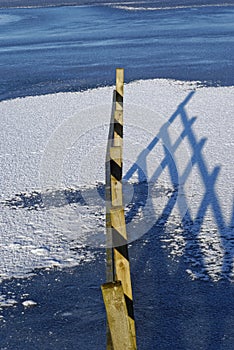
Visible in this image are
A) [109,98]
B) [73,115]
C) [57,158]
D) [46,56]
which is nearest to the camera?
[57,158]

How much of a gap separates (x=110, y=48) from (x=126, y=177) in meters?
12.6

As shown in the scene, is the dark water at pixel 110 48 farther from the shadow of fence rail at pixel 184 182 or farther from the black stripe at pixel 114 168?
the black stripe at pixel 114 168

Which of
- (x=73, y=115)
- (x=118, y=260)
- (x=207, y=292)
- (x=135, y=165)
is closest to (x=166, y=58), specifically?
(x=73, y=115)

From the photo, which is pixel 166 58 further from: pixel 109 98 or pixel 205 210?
pixel 205 210

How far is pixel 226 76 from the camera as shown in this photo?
1562 cm

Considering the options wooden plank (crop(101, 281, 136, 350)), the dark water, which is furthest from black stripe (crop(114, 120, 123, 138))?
the dark water

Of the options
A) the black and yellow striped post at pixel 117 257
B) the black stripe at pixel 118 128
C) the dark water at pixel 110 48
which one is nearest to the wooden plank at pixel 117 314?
the black and yellow striped post at pixel 117 257

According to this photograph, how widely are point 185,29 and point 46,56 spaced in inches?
276

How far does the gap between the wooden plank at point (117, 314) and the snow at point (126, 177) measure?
284 cm

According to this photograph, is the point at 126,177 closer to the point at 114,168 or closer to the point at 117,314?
the point at 114,168

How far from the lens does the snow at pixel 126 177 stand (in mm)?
6508

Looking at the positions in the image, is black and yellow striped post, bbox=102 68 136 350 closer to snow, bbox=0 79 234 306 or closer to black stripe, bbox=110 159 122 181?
black stripe, bbox=110 159 122 181

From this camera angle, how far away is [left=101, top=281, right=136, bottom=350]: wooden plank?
105 inches

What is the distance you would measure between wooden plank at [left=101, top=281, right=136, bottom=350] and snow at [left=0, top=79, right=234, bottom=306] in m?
2.84
